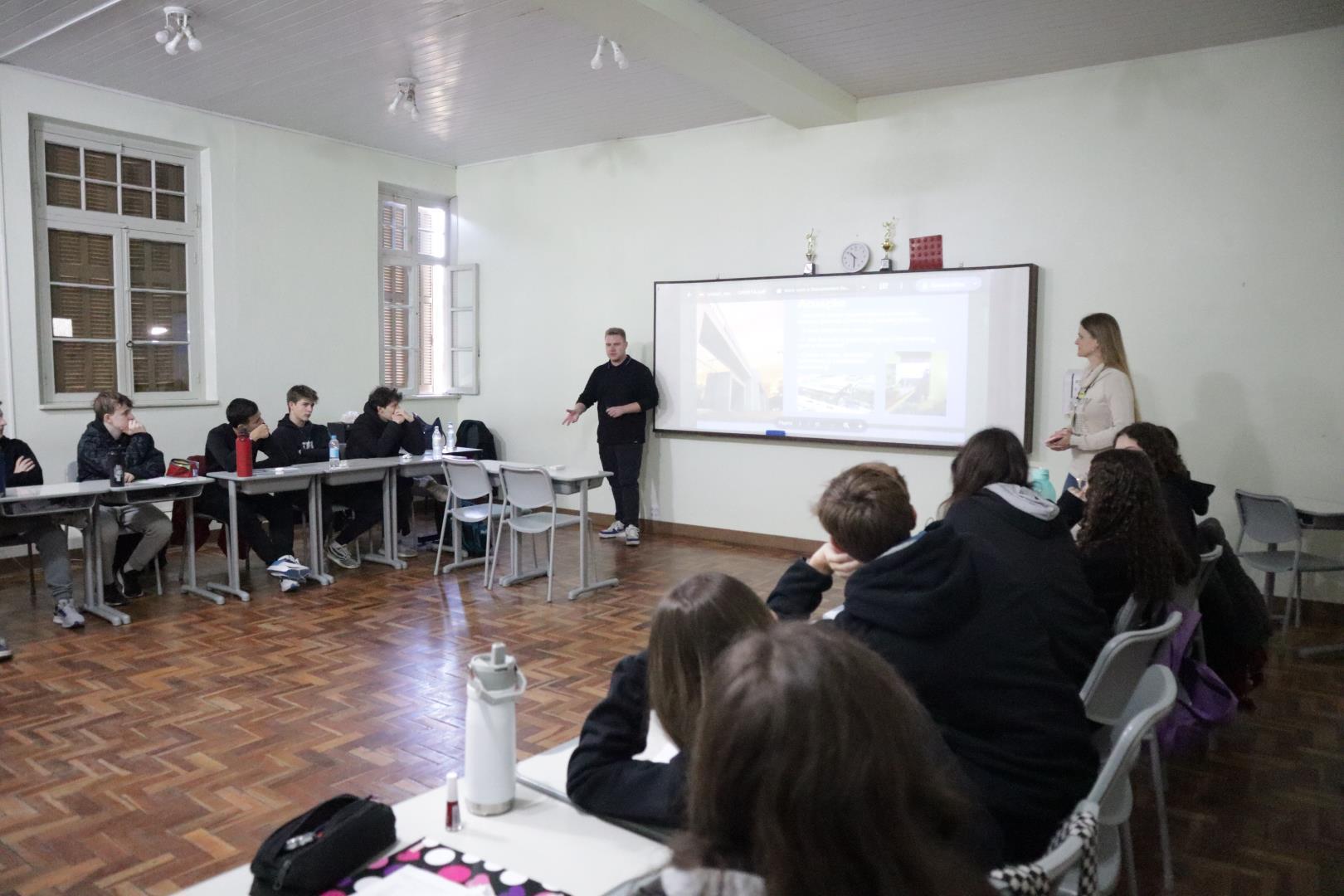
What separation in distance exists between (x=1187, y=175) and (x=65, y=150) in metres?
7.20

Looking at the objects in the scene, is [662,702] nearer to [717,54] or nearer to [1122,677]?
[1122,677]

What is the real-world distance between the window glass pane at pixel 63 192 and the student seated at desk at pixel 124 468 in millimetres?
1942

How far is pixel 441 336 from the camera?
28.9 feet

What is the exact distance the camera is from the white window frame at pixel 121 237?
6074 millimetres

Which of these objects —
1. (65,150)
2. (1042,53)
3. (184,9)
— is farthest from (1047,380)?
(65,150)

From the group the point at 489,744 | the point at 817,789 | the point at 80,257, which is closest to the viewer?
the point at 817,789

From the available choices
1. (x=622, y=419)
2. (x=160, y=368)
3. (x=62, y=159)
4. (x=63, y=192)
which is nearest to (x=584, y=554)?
(x=622, y=419)

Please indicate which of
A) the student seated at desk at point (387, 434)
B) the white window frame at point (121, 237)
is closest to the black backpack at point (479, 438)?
the student seated at desk at point (387, 434)

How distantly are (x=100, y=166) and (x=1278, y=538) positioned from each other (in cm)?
772

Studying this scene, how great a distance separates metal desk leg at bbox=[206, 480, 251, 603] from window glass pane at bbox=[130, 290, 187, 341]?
2.20 metres

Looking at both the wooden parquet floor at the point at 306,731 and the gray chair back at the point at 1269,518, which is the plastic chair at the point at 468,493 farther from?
the gray chair back at the point at 1269,518

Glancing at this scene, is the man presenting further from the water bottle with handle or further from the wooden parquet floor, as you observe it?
the water bottle with handle

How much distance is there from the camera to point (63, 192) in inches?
244

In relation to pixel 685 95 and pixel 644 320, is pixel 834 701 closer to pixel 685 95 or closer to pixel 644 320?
pixel 685 95
